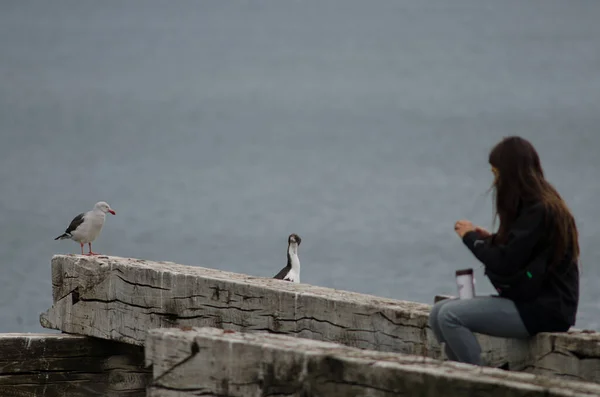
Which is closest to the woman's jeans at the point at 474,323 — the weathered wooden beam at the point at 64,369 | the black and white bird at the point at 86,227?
the weathered wooden beam at the point at 64,369

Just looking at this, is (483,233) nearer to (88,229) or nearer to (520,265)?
(520,265)

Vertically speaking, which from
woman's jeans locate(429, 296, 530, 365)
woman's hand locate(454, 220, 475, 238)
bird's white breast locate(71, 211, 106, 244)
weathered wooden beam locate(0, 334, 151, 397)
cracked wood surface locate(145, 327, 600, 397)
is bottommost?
cracked wood surface locate(145, 327, 600, 397)

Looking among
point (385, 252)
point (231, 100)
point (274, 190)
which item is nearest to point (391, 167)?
point (274, 190)

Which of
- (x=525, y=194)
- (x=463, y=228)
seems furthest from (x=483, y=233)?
(x=525, y=194)

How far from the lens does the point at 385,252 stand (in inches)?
1396

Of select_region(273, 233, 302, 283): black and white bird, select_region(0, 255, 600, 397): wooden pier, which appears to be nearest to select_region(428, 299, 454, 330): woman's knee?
select_region(0, 255, 600, 397): wooden pier

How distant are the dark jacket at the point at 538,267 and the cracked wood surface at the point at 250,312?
95 mm

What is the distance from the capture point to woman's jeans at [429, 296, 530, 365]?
6.00m

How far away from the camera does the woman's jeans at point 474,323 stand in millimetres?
5996

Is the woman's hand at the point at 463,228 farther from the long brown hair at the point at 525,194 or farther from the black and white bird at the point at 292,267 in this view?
the black and white bird at the point at 292,267

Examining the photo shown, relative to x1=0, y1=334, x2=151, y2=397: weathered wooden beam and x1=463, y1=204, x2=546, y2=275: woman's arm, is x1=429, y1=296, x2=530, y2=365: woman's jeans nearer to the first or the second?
x1=463, y1=204, x2=546, y2=275: woman's arm

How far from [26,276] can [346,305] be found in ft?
76.3

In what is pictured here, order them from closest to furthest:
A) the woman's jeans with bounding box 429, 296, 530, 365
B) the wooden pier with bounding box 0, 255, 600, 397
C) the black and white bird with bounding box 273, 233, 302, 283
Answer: the wooden pier with bounding box 0, 255, 600, 397, the woman's jeans with bounding box 429, 296, 530, 365, the black and white bird with bounding box 273, 233, 302, 283

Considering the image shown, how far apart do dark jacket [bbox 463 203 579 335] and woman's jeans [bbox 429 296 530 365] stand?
0.18 ft
